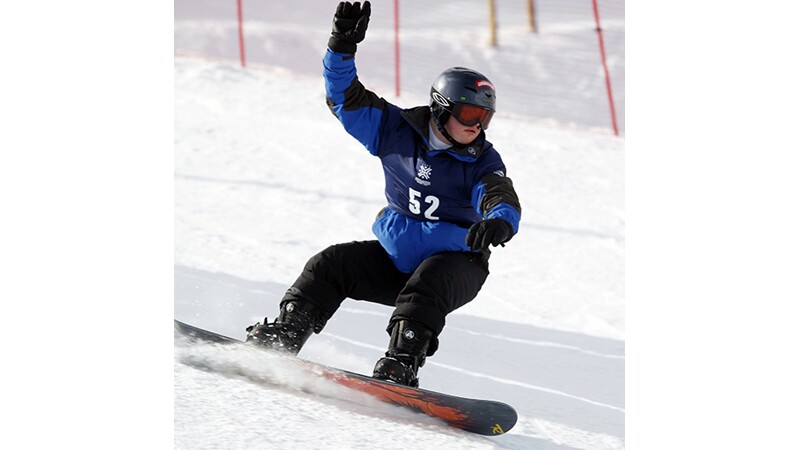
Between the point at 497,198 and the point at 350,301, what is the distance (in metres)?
2.17

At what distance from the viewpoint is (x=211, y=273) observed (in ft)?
18.5

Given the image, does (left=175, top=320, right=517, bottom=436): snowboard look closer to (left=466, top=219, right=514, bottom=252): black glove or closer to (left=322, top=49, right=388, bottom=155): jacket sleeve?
(left=466, top=219, right=514, bottom=252): black glove

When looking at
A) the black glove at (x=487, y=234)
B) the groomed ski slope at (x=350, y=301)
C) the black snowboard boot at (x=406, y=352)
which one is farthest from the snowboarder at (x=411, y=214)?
the groomed ski slope at (x=350, y=301)

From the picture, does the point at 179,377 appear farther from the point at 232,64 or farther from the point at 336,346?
the point at 232,64

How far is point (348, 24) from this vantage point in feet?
11.8

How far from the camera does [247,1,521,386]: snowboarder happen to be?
137 inches

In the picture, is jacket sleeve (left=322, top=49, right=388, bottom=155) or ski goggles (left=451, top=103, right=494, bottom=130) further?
jacket sleeve (left=322, top=49, right=388, bottom=155)

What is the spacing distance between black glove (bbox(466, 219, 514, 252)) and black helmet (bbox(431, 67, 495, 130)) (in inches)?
19.9

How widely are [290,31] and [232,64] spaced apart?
609 cm

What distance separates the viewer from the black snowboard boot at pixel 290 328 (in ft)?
11.7

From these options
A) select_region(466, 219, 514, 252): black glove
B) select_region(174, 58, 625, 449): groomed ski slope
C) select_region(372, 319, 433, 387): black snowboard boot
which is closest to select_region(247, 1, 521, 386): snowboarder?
select_region(372, 319, 433, 387): black snowboard boot

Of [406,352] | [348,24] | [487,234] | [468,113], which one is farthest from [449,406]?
[348,24]

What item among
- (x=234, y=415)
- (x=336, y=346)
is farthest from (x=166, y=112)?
(x=336, y=346)

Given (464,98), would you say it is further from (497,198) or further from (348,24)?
(348,24)
